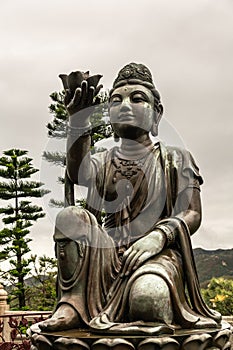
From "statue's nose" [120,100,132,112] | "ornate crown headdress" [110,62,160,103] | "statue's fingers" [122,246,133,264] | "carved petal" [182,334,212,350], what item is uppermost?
"ornate crown headdress" [110,62,160,103]

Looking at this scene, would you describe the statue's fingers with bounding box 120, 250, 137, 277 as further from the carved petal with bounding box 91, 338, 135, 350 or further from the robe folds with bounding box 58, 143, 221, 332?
the carved petal with bounding box 91, 338, 135, 350

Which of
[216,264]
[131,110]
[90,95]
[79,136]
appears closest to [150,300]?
[79,136]

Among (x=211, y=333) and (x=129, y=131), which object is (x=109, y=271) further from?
(x=129, y=131)

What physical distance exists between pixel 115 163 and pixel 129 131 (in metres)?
0.26

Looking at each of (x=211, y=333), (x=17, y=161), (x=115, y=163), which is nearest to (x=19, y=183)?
(x=17, y=161)

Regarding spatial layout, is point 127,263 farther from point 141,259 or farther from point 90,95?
point 90,95

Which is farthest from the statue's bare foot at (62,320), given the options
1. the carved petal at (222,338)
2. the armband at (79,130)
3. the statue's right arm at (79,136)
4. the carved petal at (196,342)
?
the armband at (79,130)

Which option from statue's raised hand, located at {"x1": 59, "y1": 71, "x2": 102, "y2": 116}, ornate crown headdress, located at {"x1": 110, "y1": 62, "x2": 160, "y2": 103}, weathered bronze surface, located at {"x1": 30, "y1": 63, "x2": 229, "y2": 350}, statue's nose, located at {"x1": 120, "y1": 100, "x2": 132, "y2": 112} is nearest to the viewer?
weathered bronze surface, located at {"x1": 30, "y1": 63, "x2": 229, "y2": 350}

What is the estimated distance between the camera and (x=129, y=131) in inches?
192

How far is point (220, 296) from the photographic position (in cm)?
1082

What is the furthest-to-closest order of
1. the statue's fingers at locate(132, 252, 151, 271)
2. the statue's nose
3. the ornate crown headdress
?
the ornate crown headdress → the statue's nose → the statue's fingers at locate(132, 252, 151, 271)

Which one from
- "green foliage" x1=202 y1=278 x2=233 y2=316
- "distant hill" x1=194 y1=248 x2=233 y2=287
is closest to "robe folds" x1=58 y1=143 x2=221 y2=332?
"green foliage" x1=202 y1=278 x2=233 y2=316

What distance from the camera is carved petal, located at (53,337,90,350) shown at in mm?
3820

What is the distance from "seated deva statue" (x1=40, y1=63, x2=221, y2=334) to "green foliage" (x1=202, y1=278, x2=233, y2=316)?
629cm
